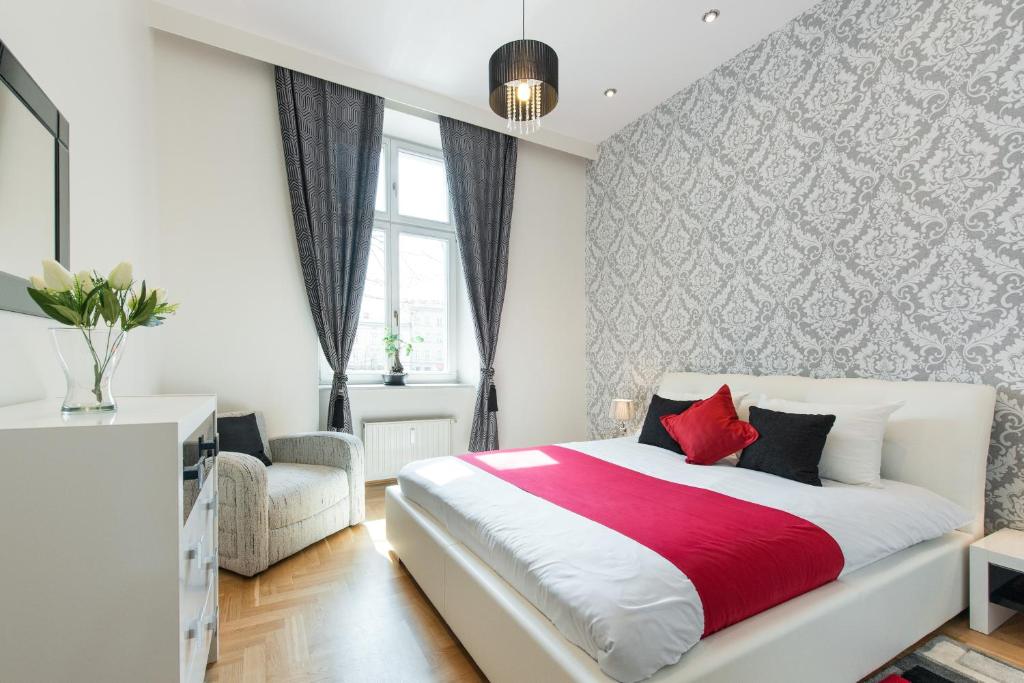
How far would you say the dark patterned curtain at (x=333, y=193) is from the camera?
127 inches

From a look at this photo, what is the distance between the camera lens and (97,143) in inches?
73.1

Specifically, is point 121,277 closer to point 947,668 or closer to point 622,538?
point 622,538

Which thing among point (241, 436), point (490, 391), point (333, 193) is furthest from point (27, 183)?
point (490, 391)

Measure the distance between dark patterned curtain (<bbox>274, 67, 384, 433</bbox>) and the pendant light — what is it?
59.3 inches

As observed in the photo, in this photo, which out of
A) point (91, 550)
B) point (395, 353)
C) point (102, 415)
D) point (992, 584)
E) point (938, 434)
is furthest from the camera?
point (395, 353)

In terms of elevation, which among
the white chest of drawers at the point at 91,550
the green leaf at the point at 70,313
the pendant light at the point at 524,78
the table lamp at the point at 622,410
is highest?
the pendant light at the point at 524,78

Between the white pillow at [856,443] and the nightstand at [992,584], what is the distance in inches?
16.2

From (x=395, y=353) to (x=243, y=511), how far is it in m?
1.80

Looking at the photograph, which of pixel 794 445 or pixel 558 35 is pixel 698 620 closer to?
pixel 794 445

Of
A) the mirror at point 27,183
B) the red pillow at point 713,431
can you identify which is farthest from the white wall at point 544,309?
the mirror at point 27,183

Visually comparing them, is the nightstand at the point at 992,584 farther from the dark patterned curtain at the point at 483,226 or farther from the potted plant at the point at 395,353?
the potted plant at the point at 395,353

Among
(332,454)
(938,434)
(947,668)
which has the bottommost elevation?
(947,668)

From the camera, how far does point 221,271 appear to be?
3.04 m

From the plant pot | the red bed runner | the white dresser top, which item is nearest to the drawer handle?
the white dresser top
